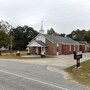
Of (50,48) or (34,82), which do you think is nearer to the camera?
(34,82)

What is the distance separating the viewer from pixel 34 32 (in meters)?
99.2

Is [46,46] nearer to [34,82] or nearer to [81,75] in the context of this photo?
[81,75]

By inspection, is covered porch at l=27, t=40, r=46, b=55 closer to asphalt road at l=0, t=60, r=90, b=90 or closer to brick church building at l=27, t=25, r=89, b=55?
brick church building at l=27, t=25, r=89, b=55

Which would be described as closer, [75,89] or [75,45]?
[75,89]

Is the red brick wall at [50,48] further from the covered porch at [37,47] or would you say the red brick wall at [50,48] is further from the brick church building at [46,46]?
the covered porch at [37,47]

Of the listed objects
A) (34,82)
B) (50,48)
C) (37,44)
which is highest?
(37,44)

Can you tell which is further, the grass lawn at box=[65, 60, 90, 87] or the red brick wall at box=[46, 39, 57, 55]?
the red brick wall at box=[46, 39, 57, 55]

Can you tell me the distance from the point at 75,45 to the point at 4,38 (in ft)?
71.3

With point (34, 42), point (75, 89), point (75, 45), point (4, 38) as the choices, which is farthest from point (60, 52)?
point (75, 89)

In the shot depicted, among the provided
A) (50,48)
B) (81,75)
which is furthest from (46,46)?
(81,75)

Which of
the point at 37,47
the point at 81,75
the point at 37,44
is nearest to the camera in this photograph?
the point at 81,75

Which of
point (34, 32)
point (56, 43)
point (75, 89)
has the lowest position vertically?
point (75, 89)

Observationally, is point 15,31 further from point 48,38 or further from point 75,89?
point 75,89

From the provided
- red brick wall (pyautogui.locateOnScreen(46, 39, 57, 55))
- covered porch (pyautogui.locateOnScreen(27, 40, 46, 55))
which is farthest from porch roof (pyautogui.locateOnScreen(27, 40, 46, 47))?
red brick wall (pyautogui.locateOnScreen(46, 39, 57, 55))
